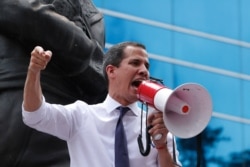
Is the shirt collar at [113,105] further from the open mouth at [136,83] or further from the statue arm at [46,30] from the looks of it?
the statue arm at [46,30]

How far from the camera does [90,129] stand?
389 centimetres

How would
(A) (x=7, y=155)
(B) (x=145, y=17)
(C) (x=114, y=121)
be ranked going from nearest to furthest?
(C) (x=114, y=121)
(A) (x=7, y=155)
(B) (x=145, y=17)

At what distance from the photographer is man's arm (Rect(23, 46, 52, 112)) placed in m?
3.68

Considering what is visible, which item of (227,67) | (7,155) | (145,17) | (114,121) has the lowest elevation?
(227,67)

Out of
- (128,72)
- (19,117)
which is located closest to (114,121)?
(128,72)

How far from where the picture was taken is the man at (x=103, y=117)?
12.2 feet

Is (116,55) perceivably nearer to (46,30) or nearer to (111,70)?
(111,70)

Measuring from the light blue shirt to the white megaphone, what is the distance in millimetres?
157

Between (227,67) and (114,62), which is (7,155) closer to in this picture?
(114,62)

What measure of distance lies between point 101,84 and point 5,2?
0.72 m

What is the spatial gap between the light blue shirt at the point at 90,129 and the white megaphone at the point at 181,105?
16cm

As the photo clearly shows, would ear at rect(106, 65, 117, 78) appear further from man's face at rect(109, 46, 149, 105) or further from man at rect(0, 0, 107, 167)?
man at rect(0, 0, 107, 167)

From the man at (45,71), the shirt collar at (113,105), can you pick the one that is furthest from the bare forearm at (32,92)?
the man at (45,71)

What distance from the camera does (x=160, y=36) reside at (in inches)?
808
